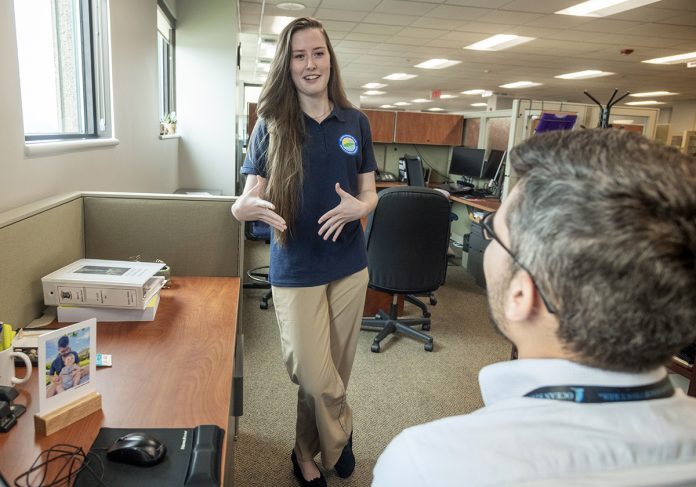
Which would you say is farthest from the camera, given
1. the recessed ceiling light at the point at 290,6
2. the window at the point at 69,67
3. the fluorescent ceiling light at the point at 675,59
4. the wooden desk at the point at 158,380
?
the fluorescent ceiling light at the point at 675,59

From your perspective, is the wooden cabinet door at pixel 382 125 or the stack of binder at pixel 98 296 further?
the wooden cabinet door at pixel 382 125

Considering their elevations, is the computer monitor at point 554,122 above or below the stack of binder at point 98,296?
above

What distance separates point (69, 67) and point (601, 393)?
2.78 m

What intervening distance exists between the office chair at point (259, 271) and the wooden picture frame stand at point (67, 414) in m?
2.15

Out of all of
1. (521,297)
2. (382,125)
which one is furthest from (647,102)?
(521,297)

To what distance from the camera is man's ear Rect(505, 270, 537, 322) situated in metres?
0.61

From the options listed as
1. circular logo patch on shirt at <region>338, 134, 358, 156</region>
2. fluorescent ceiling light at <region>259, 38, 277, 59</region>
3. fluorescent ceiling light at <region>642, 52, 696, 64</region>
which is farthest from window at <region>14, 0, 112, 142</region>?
fluorescent ceiling light at <region>642, 52, 696, 64</region>

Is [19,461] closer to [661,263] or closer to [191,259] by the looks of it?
[661,263]

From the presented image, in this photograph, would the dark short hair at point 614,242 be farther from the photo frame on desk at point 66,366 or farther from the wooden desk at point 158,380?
the photo frame on desk at point 66,366

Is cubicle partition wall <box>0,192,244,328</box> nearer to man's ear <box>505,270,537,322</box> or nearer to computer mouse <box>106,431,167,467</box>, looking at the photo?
computer mouse <box>106,431,167,467</box>

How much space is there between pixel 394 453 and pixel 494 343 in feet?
9.25

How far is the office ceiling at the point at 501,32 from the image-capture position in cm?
556

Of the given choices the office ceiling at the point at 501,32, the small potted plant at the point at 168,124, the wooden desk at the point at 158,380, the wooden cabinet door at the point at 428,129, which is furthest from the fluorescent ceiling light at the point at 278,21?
the wooden desk at the point at 158,380

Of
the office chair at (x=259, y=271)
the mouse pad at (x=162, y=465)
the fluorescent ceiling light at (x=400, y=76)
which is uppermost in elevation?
the fluorescent ceiling light at (x=400, y=76)
